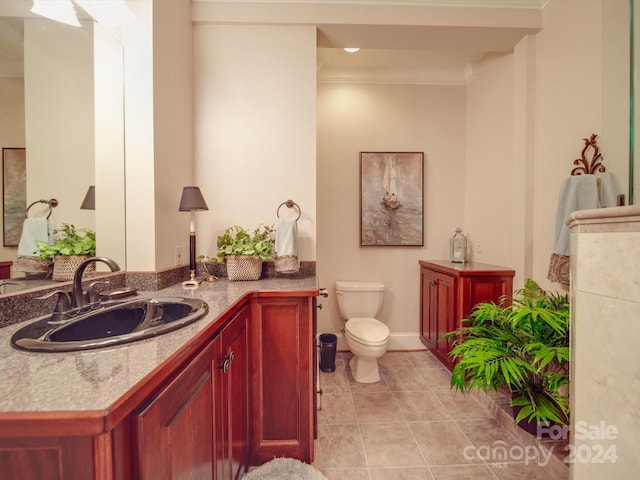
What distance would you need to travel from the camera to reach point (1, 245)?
953 millimetres

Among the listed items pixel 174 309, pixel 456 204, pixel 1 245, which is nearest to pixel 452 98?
pixel 456 204

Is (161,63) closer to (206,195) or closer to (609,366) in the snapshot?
(206,195)

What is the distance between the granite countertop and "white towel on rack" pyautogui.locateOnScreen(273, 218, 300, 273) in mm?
903

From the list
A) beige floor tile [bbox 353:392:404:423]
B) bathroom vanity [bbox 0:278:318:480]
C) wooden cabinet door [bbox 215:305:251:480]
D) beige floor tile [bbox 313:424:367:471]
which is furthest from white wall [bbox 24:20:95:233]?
beige floor tile [bbox 353:392:404:423]

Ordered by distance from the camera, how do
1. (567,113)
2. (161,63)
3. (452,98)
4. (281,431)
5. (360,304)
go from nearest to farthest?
1. (281,431)
2. (161,63)
3. (567,113)
4. (360,304)
5. (452,98)

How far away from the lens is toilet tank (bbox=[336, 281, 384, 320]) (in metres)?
2.63

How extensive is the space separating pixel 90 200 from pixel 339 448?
72.5 inches

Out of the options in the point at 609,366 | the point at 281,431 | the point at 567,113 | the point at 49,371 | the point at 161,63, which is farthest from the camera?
the point at 567,113

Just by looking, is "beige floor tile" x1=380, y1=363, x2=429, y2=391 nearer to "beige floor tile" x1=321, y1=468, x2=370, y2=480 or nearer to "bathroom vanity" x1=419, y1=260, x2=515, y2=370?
"bathroom vanity" x1=419, y1=260, x2=515, y2=370

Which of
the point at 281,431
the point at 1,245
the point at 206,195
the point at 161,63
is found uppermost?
the point at 161,63

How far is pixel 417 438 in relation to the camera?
1.68 metres

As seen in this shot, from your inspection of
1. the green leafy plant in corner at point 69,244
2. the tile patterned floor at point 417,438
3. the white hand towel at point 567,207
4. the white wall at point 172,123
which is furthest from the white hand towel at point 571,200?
the green leafy plant in corner at point 69,244

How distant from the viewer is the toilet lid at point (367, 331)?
2.15m

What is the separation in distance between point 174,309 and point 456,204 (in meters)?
2.73
